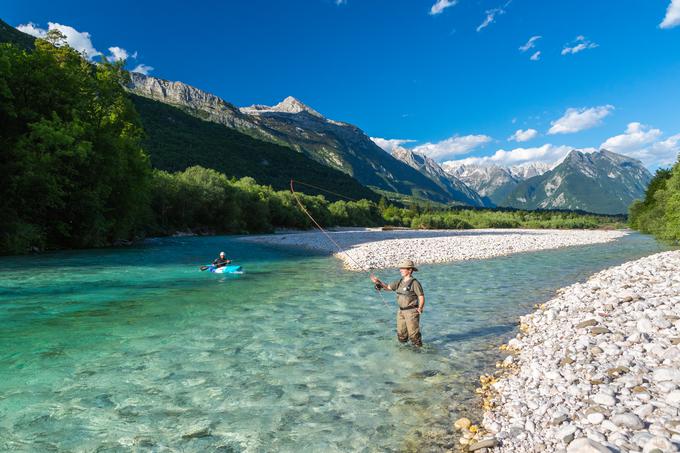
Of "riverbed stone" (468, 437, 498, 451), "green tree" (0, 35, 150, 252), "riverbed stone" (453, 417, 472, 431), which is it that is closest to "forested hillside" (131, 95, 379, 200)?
"green tree" (0, 35, 150, 252)

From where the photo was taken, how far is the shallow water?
20.8 feet

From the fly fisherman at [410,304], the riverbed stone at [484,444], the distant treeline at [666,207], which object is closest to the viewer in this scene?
the riverbed stone at [484,444]

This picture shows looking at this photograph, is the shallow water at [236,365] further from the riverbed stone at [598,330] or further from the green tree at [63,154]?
the green tree at [63,154]

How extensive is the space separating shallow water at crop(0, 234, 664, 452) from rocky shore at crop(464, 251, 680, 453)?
2.41ft

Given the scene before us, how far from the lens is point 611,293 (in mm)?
13820

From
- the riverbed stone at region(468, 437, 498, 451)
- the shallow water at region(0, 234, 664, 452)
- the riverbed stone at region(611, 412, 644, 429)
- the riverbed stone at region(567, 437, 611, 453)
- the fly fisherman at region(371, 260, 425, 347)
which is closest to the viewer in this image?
the riverbed stone at region(567, 437, 611, 453)

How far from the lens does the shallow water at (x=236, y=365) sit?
633 centimetres

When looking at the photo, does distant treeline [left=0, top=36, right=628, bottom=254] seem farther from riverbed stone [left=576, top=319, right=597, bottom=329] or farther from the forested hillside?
the forested hillside

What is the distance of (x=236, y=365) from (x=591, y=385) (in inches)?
276

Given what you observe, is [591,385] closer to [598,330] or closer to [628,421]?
[628,421]

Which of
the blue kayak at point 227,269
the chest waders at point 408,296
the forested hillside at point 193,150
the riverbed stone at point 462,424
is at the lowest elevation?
the riverbed stone at point 462,424

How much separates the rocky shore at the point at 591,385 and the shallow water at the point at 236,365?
735 mm

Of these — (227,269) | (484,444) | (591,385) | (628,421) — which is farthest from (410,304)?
(227,269)

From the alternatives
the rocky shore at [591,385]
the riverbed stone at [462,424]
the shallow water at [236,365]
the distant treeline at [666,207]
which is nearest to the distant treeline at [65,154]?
the shallow water at [236,365]
